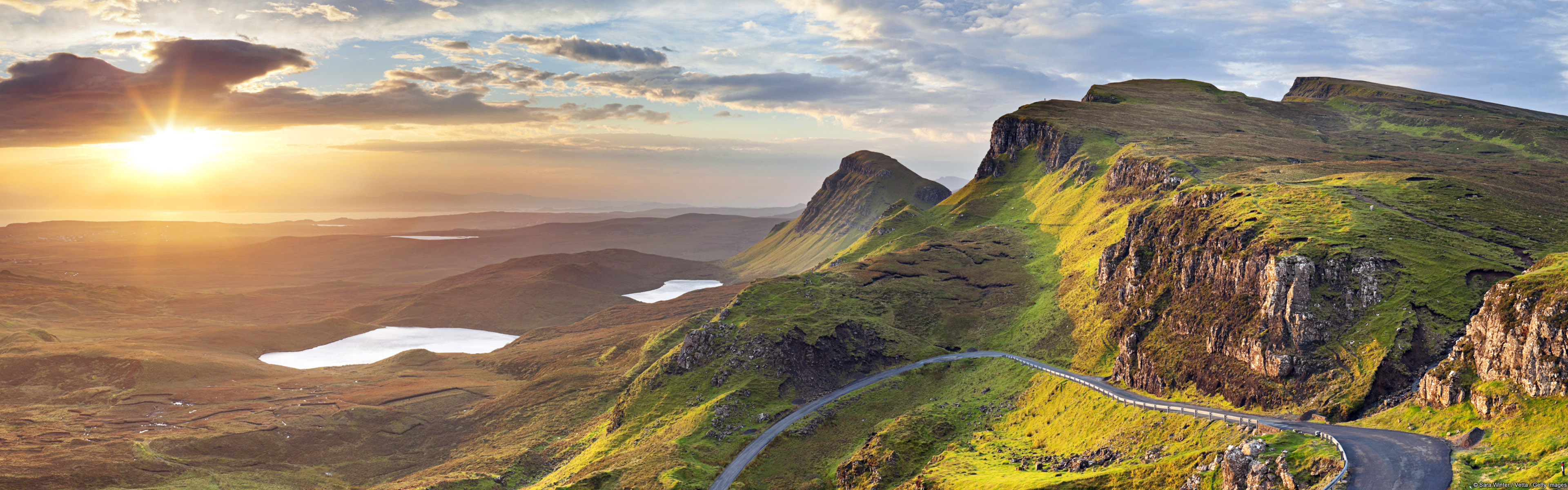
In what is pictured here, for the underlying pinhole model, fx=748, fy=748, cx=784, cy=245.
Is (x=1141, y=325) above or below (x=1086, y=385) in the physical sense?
above

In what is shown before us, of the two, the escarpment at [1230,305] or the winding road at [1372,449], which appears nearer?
the winding road at [1372,449]

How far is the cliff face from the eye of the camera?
2413 inches

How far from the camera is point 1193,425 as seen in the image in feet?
255

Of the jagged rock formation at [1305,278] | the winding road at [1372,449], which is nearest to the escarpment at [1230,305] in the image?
the jagged rock formation at [1305,278]

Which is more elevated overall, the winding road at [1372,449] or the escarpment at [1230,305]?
the escarpment at [1230,305]

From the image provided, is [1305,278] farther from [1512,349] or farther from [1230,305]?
[1512,349]

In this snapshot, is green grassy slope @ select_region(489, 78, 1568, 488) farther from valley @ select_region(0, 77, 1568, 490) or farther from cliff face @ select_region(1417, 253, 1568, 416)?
cliff face @ select_region(1417, 253, 1568, 416)

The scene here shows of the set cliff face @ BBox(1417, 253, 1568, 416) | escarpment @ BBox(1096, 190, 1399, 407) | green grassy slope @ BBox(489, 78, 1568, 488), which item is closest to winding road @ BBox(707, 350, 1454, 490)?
green grassy slope @ BBox(489, 78, 1568, 488)

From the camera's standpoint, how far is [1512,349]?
64.5 metres

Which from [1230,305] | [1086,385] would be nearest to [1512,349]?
[1230,305]

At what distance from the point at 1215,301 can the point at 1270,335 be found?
48.1 ft

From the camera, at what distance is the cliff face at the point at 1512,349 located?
201 feet

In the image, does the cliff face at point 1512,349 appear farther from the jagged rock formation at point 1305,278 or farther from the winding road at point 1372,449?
the jagged rock formation at point 1305,278

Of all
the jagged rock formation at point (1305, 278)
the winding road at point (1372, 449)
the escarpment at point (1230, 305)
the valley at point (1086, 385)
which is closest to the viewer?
the winding road at point (1372, 449)
